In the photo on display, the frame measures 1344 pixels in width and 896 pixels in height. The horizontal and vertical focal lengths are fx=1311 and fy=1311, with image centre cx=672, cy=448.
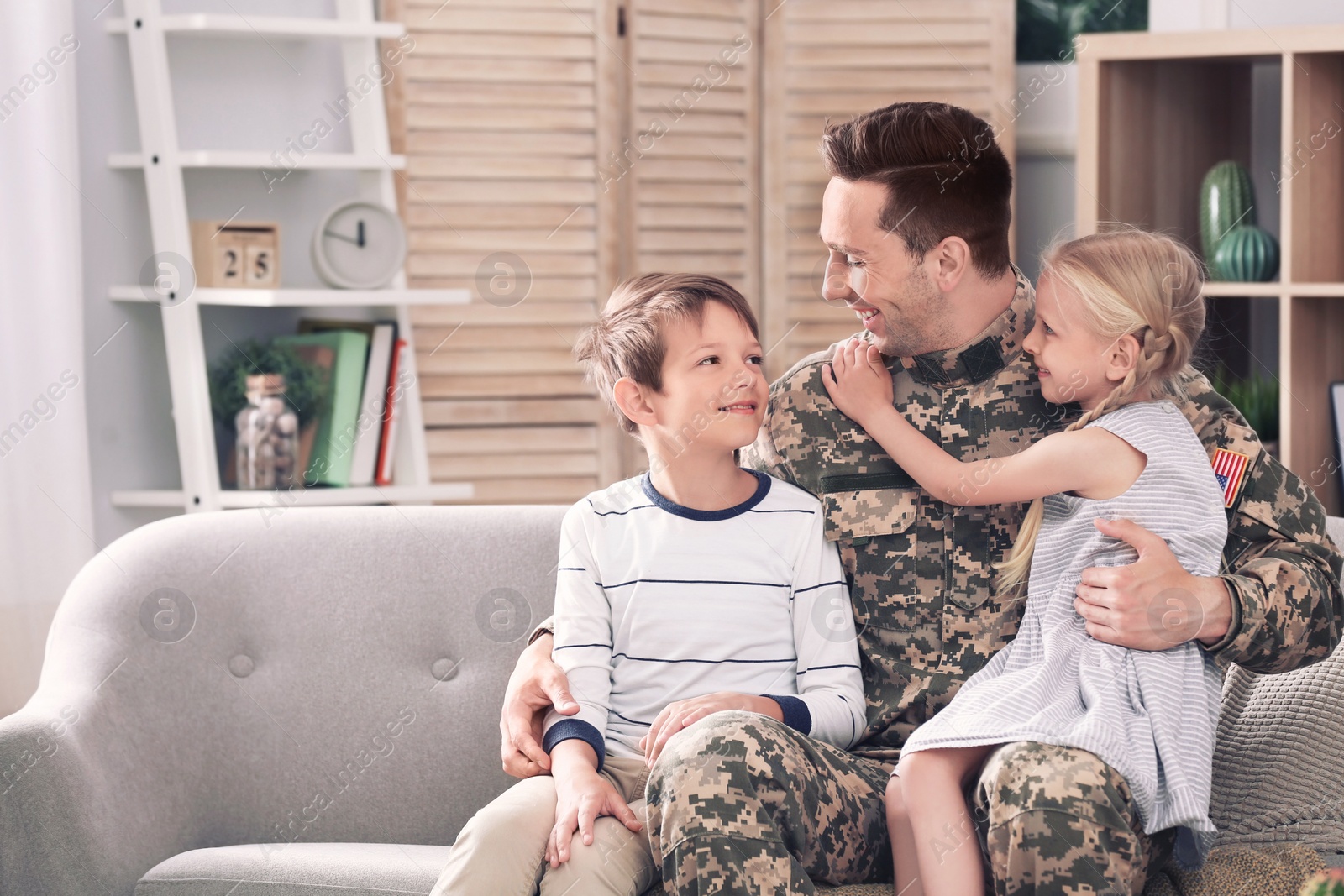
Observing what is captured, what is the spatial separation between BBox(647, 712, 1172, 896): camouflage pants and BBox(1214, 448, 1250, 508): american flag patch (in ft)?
1.17

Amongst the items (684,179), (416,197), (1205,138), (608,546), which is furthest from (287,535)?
(1205,138)

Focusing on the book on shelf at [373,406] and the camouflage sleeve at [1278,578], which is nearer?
the camouflage sleeve at [1278,578]

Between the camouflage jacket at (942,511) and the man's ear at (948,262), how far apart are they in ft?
0.23

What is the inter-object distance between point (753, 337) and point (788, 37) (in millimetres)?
1502

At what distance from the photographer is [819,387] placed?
1.51m

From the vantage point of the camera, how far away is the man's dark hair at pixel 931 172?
1.47 meters

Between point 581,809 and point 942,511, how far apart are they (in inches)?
20.6

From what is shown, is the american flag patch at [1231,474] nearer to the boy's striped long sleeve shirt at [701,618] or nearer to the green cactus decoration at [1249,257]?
the boy's striped long sleeve shirt at [701,618]

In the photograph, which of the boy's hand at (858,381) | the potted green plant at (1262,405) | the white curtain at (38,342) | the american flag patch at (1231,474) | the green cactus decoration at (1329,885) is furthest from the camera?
the potted green plant at (1262,405)

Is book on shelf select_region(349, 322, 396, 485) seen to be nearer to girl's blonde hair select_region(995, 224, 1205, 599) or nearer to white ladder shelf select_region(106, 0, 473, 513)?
white ladder shelf select_region(106, 0, 473, 513)

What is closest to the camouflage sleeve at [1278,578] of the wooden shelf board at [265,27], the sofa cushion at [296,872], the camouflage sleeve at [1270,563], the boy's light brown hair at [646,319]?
the camouflage sleeve at [1270,563]

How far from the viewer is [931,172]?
1.47 m

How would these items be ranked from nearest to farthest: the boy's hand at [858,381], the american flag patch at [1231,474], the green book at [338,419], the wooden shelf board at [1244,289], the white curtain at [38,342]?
the american flag patch at [1231,474], the boy's hand at [858,381], the white curtain at [38,342], the wooden shelf board at [1244,289], the green book at [338,419]

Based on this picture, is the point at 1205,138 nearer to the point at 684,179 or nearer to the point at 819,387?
the point at 684,179
